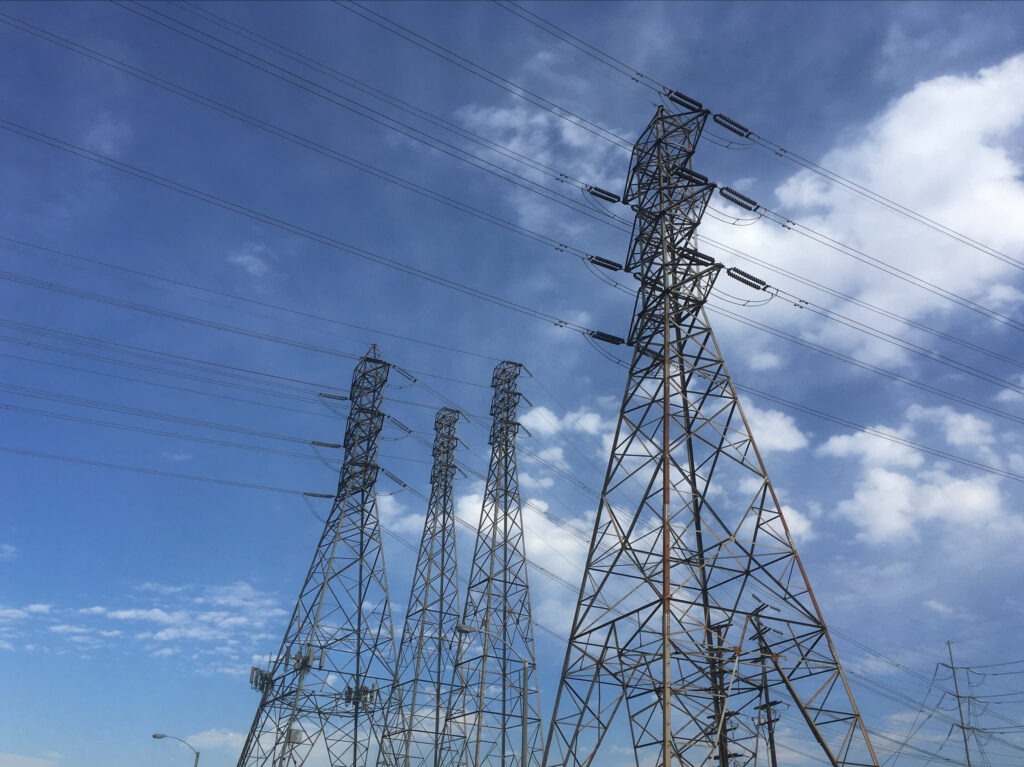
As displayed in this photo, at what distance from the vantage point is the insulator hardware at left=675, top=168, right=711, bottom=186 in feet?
87.1

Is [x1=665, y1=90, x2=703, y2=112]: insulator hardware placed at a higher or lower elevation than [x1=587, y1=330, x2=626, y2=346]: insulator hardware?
higher

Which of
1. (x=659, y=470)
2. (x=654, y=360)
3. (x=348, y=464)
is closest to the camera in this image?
(x=659, y=470)

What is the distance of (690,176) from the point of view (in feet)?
87.1

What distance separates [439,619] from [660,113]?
3006cm

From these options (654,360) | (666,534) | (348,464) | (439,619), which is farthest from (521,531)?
(666,534)

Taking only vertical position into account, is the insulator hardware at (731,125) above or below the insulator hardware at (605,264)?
above

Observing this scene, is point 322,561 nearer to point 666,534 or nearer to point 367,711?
point 367,711

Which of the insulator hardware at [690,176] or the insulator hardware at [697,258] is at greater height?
the insulator hardware at [690,176]

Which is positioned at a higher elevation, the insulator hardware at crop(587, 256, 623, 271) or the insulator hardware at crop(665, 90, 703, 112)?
the insulator hardware at crop(665, 90, 703, 112)

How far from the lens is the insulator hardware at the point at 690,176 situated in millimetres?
26562

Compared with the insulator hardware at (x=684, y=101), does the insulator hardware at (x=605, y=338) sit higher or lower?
lower

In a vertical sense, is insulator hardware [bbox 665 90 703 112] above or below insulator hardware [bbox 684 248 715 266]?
above

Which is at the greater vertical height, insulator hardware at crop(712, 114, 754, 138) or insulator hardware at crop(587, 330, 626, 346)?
insulator hardware at crop(712, 114, 754, 138)

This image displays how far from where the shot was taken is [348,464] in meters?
41.4
